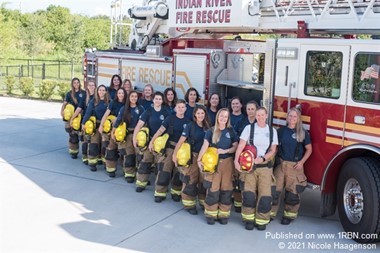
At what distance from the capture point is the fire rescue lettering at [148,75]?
8.34 m

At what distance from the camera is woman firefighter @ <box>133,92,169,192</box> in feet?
22.2

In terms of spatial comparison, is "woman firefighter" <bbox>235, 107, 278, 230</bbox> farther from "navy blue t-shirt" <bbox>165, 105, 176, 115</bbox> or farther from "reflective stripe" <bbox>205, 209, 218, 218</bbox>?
"navy blue t-shirt" <bbox>165, 105, 176, 115</bbox>

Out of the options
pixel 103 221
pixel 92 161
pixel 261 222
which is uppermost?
pixel 92 161

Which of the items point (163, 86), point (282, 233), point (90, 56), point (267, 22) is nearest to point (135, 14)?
point (90, 56)

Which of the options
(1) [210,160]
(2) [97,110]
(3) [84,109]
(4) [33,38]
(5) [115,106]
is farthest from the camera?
(4) [33,38]

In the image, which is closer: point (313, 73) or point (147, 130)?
point (313, 73)

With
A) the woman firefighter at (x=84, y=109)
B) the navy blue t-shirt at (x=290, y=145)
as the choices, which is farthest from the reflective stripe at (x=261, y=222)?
the woman firefighter at (x=84, y=109)

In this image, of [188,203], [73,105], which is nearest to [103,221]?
[188,203]

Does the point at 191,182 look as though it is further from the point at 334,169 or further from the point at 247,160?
the point at 334,169

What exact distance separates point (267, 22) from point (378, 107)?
2.61 meters

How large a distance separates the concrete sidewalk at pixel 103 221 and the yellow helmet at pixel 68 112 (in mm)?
819

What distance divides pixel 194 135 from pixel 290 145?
1148 millimetres

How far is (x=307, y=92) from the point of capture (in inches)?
223

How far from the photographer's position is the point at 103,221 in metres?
5.76
